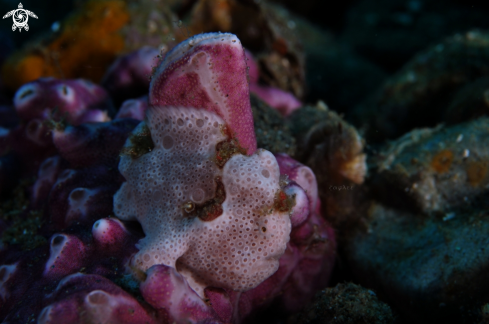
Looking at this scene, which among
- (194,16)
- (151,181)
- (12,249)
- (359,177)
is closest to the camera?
(151,181)

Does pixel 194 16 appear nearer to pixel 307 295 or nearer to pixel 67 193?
pixel 67 193

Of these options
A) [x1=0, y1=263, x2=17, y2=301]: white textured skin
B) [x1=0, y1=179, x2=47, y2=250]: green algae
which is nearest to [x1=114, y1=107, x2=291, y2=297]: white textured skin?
[x1=0, y1=263, x2=17, y2=301]: white textured skin

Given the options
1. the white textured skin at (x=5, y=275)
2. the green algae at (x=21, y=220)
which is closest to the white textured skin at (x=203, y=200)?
the white textured skin at (x=5, y=275)

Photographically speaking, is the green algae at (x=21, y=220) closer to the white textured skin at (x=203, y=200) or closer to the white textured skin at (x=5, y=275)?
the white textured skin at (x=5, y=275)

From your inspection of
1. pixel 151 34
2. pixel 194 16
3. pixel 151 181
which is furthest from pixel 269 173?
pixel 194 16

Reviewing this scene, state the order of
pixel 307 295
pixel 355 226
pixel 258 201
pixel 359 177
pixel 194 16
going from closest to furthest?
pixel 258 201 → pixel 307 295 → pixel 359 177 → pixel 355 226 → pixel 194 16

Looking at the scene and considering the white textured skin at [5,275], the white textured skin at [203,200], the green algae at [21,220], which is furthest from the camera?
the green algae at [21,220]

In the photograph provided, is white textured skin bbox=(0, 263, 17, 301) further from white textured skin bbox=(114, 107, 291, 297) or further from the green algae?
white textured skin bbox=(114, 107, 291, 297)

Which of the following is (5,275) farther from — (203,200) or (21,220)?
(203,200)
